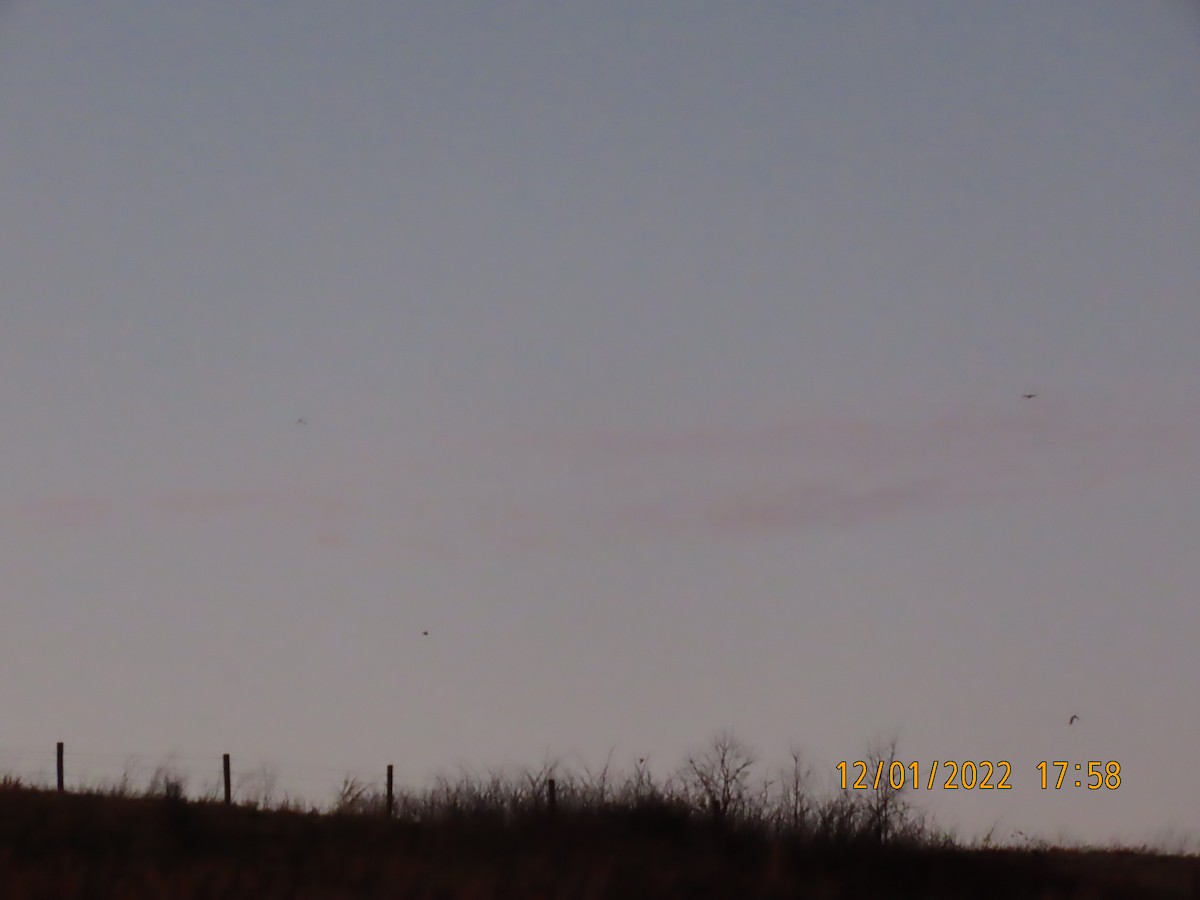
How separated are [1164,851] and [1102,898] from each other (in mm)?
11772

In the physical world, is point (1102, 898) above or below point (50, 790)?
below

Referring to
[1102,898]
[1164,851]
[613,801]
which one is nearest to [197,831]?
[613,801]

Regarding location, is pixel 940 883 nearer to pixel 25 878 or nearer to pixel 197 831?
pixel 197 831

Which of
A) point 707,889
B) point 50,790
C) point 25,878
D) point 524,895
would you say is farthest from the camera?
point 50,790

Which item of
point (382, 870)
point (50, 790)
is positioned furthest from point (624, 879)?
point (50, 790)

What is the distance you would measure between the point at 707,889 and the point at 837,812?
6143 mm

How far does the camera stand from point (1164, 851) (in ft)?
128

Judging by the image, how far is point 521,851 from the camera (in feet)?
95.8

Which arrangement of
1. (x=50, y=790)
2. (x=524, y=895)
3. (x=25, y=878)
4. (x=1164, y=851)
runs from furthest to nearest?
(x=1164, y=851), (x=50, y=790), (x=524, y=895), (x=25, y=878)

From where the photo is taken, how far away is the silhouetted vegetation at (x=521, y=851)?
25484mm

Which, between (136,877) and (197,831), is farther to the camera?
(197,831)

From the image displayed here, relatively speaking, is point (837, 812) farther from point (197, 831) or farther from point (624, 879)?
point (197, 831)

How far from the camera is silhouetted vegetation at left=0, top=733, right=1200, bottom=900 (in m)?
25.5

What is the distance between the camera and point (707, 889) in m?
27.5
